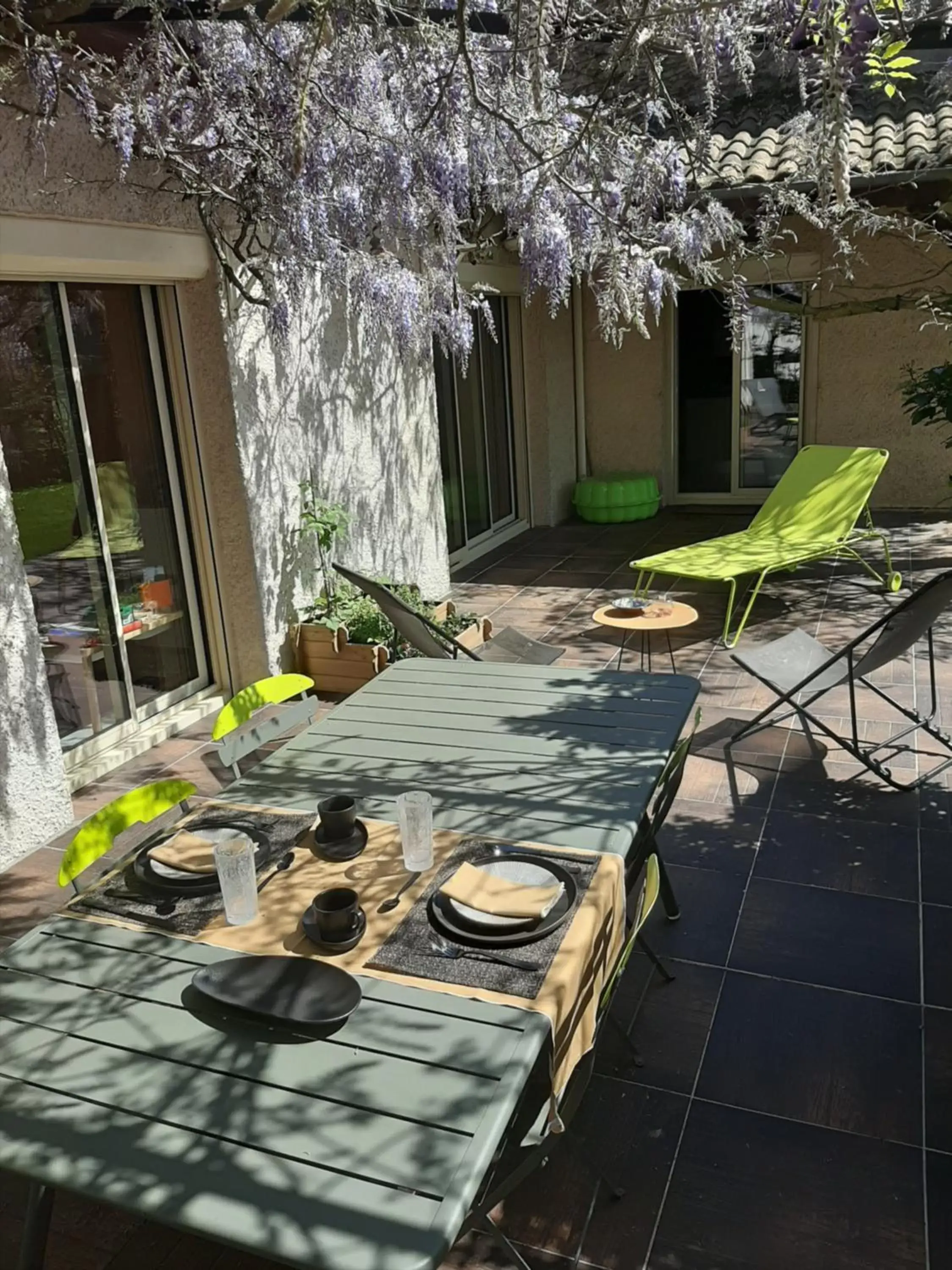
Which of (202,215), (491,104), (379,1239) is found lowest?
(379,1239)

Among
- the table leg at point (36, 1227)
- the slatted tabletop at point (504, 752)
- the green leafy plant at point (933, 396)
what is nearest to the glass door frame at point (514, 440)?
the green leafy plant at point (933, 396)

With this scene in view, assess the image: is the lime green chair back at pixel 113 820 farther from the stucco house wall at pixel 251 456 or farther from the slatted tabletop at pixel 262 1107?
the stucco house wall at pixel 251 456

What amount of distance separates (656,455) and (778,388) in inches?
53.1

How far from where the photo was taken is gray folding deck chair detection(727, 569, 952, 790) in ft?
12.7

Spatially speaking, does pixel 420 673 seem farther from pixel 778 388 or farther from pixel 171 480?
pixel 778 388

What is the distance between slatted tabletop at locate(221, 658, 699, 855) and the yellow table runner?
0.16 meters

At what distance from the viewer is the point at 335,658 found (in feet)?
17.7

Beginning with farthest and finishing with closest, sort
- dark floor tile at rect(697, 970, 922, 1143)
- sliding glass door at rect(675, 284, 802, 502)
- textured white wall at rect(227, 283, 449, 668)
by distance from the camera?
sliding glass door at rect(675, 284, 802, 502) → textured white wall at rect(227, 283, 449, 668) → dark floor tile at rect(697, 970, 922, 1143)

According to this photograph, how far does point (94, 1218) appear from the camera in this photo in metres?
2.21

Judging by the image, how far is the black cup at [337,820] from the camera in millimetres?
2279

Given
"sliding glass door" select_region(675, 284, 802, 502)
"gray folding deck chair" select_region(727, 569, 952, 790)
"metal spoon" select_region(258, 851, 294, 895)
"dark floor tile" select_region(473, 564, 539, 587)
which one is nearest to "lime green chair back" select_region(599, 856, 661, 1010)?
"metal spoon" select_region(258, 851, 294, 895)

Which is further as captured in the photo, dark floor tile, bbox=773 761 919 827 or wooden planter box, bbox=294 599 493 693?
wooden planter box, bbox=294 599 493 693

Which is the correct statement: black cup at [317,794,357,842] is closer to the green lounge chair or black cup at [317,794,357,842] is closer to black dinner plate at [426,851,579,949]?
black dinner plate at [426,851,579,949]

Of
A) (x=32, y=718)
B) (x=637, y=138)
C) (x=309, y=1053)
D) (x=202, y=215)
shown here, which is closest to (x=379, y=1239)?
(x=309, y=1053)
